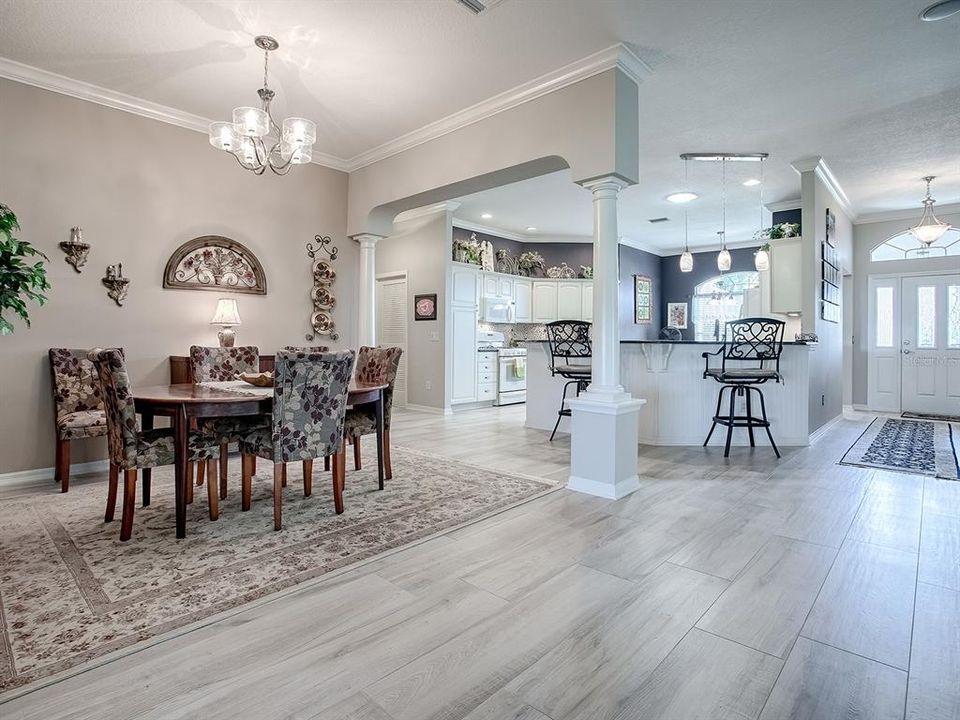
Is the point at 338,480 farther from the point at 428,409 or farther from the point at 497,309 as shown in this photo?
the point at 497,309

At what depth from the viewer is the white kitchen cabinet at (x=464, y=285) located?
7.11 metres

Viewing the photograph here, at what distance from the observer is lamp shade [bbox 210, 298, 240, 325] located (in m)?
4.27

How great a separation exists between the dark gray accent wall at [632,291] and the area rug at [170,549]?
6.44 m

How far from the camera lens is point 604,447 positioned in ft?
10.9

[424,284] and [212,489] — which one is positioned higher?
[424,284]

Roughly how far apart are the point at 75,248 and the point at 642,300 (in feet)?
28.2

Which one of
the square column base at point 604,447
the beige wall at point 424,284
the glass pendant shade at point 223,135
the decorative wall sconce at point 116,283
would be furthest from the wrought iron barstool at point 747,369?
the decorative wall sconce at point 116,283

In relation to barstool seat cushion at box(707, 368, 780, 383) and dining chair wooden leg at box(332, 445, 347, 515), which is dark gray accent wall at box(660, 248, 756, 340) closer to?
barstool seat cushion at box(707, 368, 780, 383)

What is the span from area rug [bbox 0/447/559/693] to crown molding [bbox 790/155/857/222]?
4.31 m

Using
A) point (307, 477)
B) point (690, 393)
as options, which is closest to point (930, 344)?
point (690, 393)

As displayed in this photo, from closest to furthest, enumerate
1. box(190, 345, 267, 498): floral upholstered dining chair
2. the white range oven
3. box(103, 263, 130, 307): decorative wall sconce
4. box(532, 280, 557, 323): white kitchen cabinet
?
box(190, 345, 267, 498): floral upholstered dining chair < box(103, 263, 130, 307): decorative wall sconce < the white range oven < box(532, 280, 557, 323): white kitchen cabinet

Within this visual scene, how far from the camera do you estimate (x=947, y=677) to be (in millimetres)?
1535

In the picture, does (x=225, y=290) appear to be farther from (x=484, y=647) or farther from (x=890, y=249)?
(x=890, y=249)

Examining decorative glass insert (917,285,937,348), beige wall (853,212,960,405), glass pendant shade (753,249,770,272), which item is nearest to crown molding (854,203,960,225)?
beige wall (853,212,960,405)
